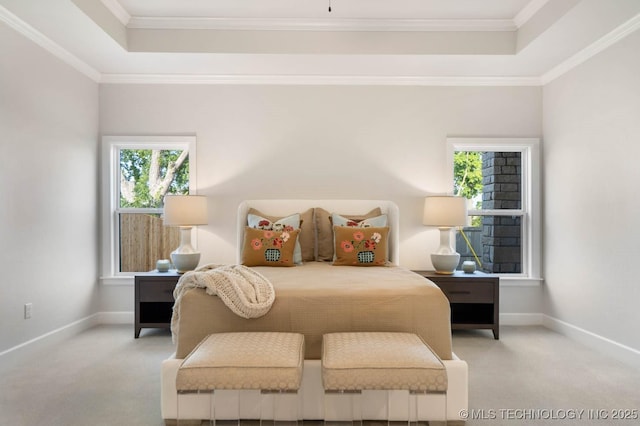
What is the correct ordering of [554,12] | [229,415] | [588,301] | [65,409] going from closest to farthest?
[229,415] < [65,409] < [554,12] < [588,301]

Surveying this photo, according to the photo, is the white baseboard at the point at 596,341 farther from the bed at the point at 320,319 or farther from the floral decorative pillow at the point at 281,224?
the floral decorative pillow at the point at 281,224

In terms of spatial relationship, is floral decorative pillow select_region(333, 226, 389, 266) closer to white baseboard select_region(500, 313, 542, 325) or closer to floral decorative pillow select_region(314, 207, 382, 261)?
floral decorative pillow select_region(314, 207, 382, 261)

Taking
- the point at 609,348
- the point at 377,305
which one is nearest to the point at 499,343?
the point at 609,348

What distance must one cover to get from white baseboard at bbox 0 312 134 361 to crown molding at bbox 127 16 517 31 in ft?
8.71

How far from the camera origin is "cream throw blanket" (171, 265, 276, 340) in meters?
2.31

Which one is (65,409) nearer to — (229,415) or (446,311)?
(229,415)

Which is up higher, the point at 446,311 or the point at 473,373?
the point at 446,311

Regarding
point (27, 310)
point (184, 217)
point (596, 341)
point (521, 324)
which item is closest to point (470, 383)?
point (596, 341)

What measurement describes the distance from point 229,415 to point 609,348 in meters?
2.93

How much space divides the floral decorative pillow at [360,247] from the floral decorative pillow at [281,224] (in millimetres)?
334

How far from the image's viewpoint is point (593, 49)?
3.59 meters

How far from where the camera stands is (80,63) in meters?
4.04

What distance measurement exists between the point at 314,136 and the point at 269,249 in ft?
4.50

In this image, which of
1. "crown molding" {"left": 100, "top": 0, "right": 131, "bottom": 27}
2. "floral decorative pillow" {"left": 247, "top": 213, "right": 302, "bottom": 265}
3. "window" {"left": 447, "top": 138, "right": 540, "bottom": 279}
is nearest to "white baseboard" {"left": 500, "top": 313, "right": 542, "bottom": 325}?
"window" {"left": 447, "top": 138, "right": 540, "bottom": 279}
